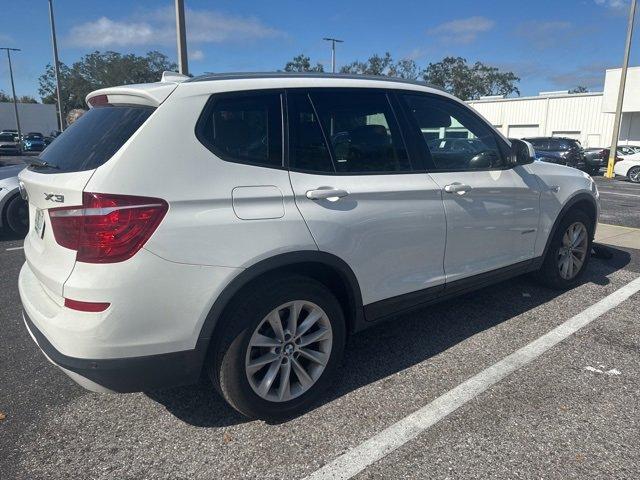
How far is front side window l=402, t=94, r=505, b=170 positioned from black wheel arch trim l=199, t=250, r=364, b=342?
1.12 m

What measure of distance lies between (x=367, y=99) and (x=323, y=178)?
0.76 metres

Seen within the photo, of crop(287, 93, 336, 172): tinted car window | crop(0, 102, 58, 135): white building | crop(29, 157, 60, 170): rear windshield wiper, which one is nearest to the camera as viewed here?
crop(29, 157, 60, 170): rear windshield wiper

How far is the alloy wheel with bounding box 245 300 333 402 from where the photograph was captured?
263 cm

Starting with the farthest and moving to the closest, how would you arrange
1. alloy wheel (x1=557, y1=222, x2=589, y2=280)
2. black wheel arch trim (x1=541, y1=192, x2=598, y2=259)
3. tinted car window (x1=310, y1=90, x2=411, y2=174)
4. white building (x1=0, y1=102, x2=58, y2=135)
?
white building (x1=0, y1=102, x2=58, y2=135), alloy wheel (x1=557, y1=222, x2=589, y2=280), black wheel arch trim (x1=541, y1=192, x2=598, y2=259), tinted car window (x1=310, y1=90, x2=411, y2=174)

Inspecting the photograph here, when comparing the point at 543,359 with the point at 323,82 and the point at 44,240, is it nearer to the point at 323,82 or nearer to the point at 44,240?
the point at 323,82

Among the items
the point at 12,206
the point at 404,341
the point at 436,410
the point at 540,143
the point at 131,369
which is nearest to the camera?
the point at 131,369

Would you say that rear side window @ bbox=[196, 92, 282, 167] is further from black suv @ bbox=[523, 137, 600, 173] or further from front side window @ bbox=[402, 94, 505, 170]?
black suv @ bbox=[523, 137, 600, 173]

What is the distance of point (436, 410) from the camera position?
2832 millimetres

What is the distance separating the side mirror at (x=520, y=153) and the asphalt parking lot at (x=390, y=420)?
1356 millimetres

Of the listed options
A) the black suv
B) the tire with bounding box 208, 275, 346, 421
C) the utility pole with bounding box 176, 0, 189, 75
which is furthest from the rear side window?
the black suv

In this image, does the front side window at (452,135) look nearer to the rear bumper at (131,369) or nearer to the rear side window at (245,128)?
the rear side window at (245,128)

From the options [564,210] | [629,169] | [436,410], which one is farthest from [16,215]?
[629,169]

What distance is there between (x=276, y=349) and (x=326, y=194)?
0.90 metres

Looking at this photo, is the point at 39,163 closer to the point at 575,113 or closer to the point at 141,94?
the point at 141,94
